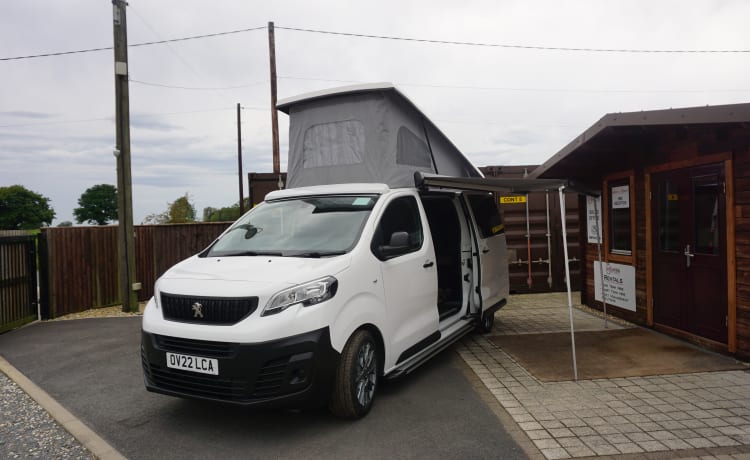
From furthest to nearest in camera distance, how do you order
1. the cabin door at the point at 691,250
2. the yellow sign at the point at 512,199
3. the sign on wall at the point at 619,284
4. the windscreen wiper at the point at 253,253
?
the yellow sign at the point at 512,199
the sign on wall at the point at 619,284
the cabin door at the point at 691,250
the windscreen wiper at the point at 253,253

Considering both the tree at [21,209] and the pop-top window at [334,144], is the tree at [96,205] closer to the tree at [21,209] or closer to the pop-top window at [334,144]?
the tree at [21,209]

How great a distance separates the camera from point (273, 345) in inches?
139

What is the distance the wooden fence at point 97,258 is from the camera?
916 cm

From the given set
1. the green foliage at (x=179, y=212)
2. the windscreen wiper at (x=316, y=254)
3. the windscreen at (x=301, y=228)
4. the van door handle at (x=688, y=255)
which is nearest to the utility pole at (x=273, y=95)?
the windscreen at (x=301, y=228)

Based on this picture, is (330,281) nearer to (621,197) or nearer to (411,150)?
(411,150)

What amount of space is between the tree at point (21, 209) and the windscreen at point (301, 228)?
7608 cm

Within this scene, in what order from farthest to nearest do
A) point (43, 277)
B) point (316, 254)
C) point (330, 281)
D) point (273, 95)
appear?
point (273, 95) → point (43, 277) → point (316, 254) → point (330, 281)

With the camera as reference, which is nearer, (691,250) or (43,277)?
(691,250)

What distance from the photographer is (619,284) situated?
792 cm

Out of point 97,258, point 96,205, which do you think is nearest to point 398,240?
point 97,258

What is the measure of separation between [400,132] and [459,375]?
2.81 metres

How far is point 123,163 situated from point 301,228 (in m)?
6.85

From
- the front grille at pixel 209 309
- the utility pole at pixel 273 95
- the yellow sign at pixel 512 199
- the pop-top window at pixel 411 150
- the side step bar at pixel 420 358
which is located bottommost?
the side step bar at pixel 420 358

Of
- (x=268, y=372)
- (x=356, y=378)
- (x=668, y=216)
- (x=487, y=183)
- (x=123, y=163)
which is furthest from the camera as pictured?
(x=123, y=163)
